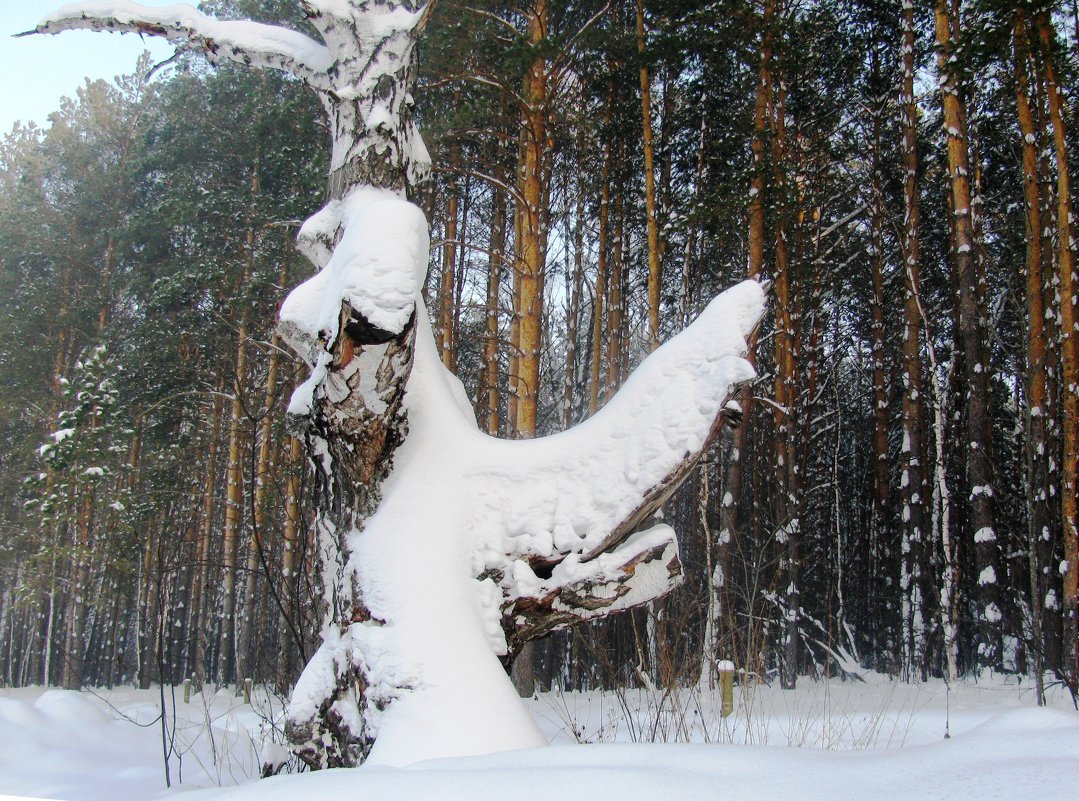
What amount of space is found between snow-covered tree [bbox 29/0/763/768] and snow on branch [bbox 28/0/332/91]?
1.41 feet

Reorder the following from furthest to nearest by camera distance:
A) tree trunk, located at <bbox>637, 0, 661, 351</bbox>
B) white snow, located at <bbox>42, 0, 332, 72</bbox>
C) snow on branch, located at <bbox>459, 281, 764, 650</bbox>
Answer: tree trunk, located at <bbox>637, 0, 661, 351</bbox>, white snow, located at <bbox>42, 0, 332, 72</bbox>, snow on branch, located at <bbox>459, 281, 764, 650</bbox>

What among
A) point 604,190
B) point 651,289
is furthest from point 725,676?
point 604,190

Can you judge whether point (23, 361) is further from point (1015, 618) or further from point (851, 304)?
point (1015, 618)

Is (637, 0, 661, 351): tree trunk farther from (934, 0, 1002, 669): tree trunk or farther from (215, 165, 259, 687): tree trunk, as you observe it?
(215, 165, 259, 687): tree trunk

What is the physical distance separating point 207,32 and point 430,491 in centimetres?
247

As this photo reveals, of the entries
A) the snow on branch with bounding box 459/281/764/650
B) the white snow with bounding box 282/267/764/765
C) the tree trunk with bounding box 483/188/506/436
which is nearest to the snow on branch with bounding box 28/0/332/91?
the white snow with bounding box 282/267/764/765

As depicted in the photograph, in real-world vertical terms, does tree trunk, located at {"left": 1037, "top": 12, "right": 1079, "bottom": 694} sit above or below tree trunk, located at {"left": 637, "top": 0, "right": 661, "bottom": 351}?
below

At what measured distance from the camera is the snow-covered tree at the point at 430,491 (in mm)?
2410

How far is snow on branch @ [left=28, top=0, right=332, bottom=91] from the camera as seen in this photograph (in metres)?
3.32

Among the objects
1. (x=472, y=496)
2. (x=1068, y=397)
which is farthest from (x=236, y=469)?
(x=1068, y=397)

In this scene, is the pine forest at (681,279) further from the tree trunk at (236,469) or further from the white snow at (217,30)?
the white snow at (217,30)

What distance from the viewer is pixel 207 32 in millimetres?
3387

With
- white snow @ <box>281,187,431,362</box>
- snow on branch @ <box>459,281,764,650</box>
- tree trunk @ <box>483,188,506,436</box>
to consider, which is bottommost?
snow on branch @ <box>459,281,764,650</box>

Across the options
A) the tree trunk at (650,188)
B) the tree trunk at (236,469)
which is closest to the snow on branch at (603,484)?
the tree trunk at (650,188)
